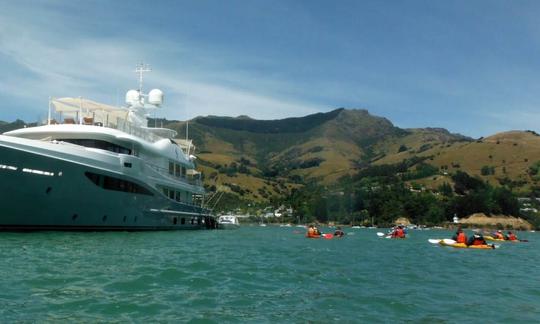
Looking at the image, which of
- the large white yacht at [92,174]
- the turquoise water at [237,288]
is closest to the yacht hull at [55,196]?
the large white yacht at [92,174]

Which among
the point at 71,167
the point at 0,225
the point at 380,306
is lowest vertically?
the point at 380,306

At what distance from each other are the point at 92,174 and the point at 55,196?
3300 mm

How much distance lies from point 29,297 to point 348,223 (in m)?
155

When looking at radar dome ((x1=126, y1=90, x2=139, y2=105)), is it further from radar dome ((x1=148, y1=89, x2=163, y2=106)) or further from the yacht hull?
the yacht hull

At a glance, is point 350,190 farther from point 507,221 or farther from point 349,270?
point 349,270

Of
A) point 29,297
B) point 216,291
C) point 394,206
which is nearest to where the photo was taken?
point 29,297

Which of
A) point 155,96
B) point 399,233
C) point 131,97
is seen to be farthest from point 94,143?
point 399,233

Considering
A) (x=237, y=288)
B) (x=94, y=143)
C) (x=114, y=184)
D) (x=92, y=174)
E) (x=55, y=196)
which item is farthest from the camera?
(x=94, y=143)

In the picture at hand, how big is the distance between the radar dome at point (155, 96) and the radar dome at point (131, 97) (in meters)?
1.58

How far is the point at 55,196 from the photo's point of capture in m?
31.5

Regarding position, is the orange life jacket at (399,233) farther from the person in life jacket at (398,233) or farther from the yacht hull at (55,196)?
the yacht hull at (55,196)

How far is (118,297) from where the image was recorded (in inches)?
538

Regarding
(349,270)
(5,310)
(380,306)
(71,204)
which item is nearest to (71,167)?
(71,204)

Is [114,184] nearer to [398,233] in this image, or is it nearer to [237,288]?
[237,288]
